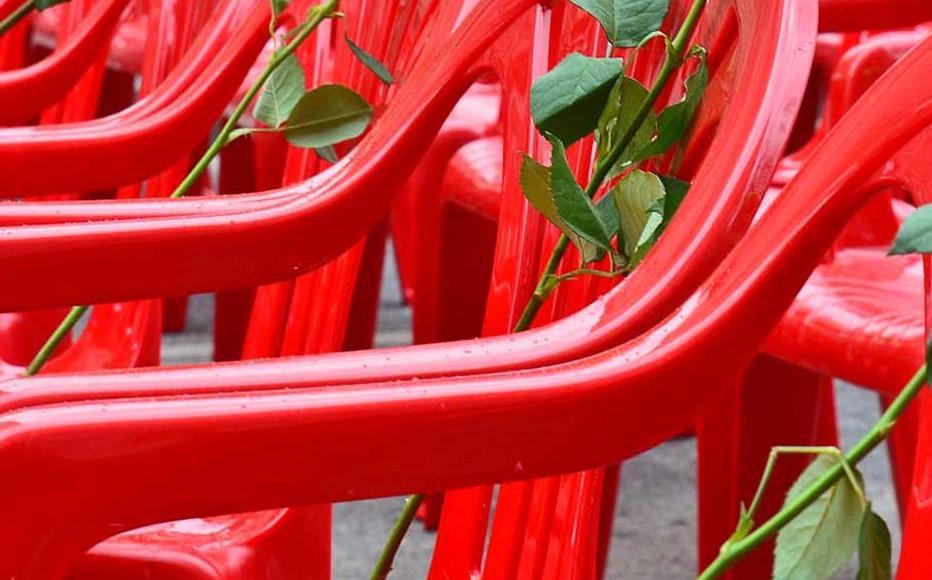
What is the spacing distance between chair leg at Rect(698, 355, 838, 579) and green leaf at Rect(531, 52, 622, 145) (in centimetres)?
97

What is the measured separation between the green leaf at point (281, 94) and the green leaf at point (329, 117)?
12 millimetres

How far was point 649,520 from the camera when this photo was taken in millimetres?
2561

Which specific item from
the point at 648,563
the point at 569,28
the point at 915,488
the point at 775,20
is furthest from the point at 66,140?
the point at 648,563

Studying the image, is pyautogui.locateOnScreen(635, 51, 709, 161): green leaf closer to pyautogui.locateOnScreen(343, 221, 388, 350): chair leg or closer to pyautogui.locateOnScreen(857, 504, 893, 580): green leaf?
pyautogui.locateOnScreen(857, 504, 893, 580): green leaf

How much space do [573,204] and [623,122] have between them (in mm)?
78

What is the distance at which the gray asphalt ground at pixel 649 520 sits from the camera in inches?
92.5

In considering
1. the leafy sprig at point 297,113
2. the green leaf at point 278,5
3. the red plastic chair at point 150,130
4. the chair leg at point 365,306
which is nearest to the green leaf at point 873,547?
the leafy sprig at point 297,113

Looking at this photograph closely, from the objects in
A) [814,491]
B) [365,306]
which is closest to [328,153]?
[814,491]

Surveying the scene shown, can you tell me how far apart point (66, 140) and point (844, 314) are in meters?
0.70

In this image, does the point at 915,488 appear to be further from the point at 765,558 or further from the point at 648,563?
the point at 648,563

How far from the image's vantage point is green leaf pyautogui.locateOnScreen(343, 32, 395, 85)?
3.94 feet

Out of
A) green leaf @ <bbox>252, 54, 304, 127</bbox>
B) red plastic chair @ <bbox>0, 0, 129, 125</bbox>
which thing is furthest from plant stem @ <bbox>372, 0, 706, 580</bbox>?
red plastic chair @ <bbox>0, 0, 129, 125</bbox>

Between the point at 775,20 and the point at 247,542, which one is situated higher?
the point at 775,20

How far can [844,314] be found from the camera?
1593 mm
